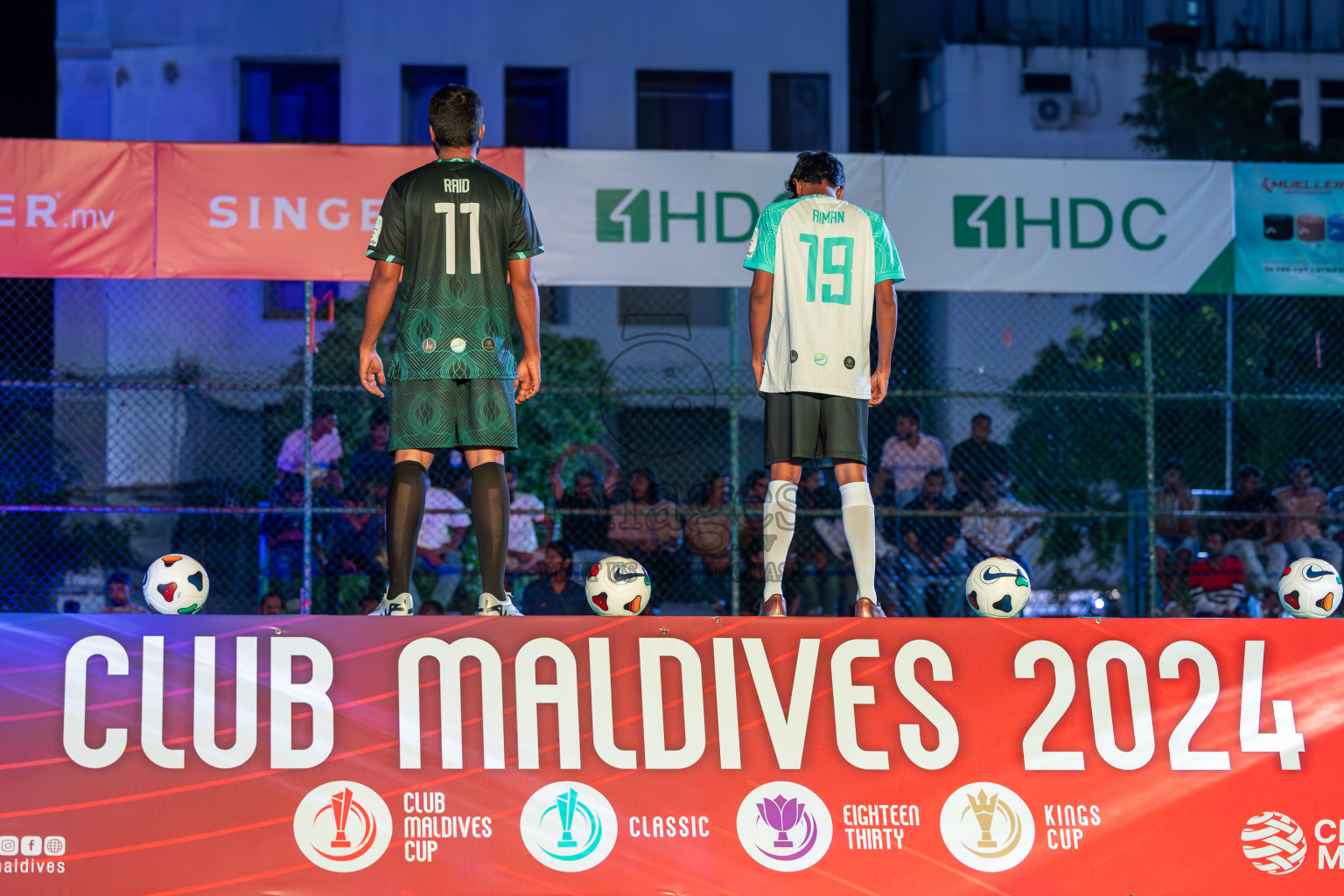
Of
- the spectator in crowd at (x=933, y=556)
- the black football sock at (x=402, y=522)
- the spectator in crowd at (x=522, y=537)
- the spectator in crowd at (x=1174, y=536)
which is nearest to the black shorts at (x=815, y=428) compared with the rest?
the black football sock at (x=402, y=522)

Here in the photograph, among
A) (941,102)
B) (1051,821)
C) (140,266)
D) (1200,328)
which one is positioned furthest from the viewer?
(941,102)

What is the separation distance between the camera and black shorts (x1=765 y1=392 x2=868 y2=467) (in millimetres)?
5125

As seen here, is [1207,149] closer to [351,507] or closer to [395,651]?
[351,507]

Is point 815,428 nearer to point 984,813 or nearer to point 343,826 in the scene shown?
point 984,813

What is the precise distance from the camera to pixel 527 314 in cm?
507

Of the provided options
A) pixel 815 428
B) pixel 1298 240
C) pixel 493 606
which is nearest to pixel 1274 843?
pixel 815 428

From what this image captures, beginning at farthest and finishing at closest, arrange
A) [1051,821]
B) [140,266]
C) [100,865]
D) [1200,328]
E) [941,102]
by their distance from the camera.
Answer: [941,102] < [1200,328] < [140,266] < [1051,821] < [100,865]

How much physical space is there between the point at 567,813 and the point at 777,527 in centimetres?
152

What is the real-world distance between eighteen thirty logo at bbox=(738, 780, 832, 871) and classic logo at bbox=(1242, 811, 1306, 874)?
132 centimetres

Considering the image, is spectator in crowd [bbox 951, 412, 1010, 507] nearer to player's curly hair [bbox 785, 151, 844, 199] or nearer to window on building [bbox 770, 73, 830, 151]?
player's curly hair [bbox 785, 151, 844, 199]

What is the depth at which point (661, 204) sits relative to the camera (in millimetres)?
8297

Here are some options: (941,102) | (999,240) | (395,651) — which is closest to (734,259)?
(999,240)

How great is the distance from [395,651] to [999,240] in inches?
216

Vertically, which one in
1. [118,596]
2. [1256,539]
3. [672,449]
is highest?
[672,449]
